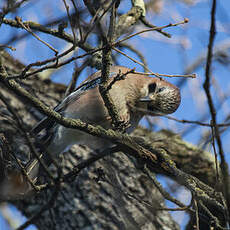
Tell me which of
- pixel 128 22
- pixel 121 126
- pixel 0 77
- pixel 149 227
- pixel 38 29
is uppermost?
pixel 128 22

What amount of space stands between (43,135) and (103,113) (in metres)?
0.87

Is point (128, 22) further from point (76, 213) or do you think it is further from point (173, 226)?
point (173, 226)

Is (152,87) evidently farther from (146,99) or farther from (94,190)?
(94,190)

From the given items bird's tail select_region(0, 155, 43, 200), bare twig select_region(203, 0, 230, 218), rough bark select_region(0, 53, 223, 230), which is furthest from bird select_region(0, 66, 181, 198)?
bare twig select_region(203, 0, 230, 218)

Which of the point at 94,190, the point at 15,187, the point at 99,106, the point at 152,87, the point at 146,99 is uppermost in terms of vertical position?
the point at 152,87

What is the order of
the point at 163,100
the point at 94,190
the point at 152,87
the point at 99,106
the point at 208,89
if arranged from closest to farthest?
1. the point at 208,89
2. the point at 99,106
3. the point at 163,100
4. the point at 94,190
5. the point at 152,87

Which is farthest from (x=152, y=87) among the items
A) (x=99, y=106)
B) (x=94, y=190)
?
(x=94, y=190)

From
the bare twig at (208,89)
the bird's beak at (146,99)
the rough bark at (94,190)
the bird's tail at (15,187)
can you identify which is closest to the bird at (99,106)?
the bird's beak at (146,99)

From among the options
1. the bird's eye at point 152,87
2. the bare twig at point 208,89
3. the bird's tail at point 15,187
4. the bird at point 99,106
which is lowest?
the bird's tail at point 15,187

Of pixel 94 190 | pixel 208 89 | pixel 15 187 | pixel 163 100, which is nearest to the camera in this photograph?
pixel 208 89

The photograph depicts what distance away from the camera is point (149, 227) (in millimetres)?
4445

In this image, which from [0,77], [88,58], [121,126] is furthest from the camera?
[121,126]

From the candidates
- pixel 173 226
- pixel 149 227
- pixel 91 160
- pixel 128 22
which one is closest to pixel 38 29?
pixel 128 22

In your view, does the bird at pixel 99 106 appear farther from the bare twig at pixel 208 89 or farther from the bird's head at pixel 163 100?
the bare twig at pixel 208 89
